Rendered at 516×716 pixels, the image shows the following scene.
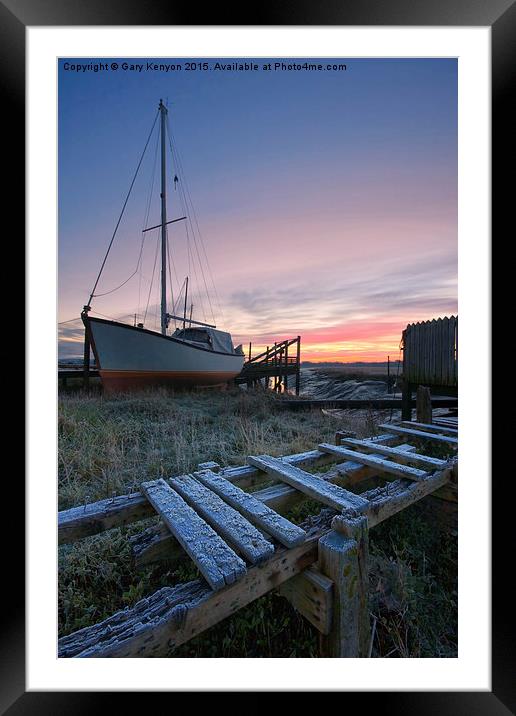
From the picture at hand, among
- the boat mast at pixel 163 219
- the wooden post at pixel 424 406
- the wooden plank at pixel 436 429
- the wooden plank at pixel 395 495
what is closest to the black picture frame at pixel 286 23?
the wooden plank at pixel 395 495

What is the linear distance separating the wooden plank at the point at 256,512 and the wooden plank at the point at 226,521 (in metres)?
0.05

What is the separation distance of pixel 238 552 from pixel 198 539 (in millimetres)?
172

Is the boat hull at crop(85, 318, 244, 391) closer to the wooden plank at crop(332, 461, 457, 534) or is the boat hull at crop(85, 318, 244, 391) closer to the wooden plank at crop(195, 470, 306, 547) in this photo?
the wooden plank at crop(195, 470, 306, 547)

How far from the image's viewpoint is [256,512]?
1.46 meters

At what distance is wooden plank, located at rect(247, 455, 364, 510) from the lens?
1587 millimetres

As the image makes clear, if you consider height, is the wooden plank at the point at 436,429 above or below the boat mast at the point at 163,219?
below

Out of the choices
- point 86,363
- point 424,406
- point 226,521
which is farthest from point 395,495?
point 86,363

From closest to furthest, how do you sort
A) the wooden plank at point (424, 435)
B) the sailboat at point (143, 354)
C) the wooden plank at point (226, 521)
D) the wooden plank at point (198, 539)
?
the wooden plank at point (198, 539) < the wooden plank at point (226, 521) < the wooden plank at point (424, 435) < the sailboat at point (143, 354)

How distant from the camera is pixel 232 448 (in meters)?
4.15

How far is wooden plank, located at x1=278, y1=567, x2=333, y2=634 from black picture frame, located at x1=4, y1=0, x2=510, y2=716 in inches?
21.1

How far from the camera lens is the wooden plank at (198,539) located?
3.51 feet

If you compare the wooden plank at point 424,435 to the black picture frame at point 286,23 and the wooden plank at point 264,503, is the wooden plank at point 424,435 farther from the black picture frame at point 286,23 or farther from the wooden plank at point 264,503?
the black picture frame at point 286,23
